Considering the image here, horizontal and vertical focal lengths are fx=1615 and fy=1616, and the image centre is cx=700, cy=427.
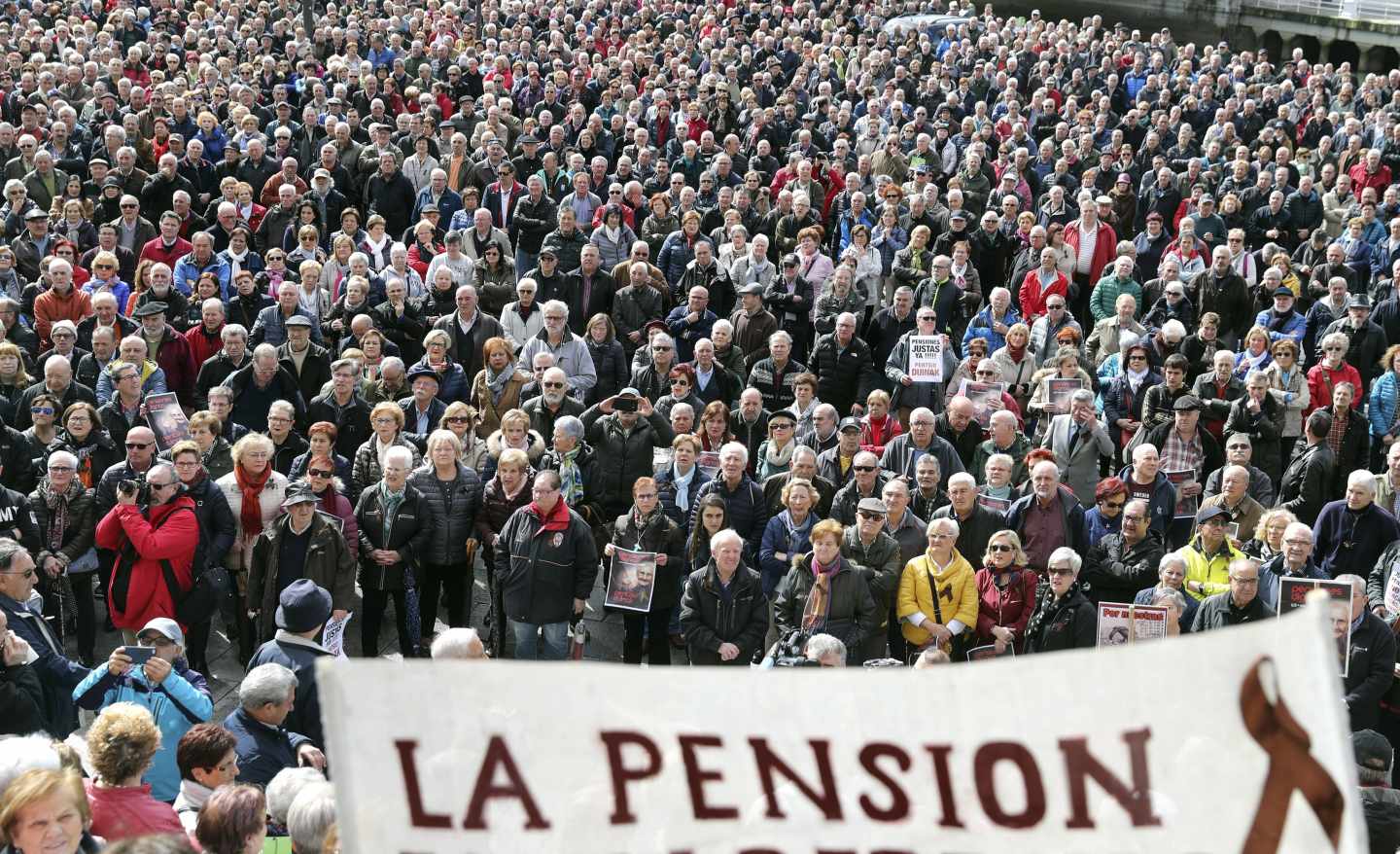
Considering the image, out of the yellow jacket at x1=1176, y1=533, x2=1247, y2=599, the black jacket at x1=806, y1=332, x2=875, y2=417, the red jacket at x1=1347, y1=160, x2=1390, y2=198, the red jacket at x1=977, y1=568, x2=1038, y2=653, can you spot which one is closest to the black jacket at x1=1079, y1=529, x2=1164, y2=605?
the yellow jacket at x1=1176, y1=533, x2=1247, y2=599

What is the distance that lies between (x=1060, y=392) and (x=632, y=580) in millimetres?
4067

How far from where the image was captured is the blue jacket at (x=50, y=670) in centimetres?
754

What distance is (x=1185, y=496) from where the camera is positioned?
1111cm

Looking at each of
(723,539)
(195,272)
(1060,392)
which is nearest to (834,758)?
(723,539)

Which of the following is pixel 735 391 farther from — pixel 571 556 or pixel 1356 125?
pixel 1356 125

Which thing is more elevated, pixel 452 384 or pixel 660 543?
pixel 452 384

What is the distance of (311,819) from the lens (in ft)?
17.6

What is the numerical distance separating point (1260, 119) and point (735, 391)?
37.9 ft

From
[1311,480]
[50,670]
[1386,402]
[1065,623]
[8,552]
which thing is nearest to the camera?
[50,670]

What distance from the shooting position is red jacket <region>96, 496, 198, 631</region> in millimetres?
9242

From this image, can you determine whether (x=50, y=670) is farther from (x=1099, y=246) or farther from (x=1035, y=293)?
(x=1099, y=246)

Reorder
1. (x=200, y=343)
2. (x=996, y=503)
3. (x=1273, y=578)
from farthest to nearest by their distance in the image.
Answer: (x=200, y=343)
(x=996, y=503)
(x=1273, y=578)

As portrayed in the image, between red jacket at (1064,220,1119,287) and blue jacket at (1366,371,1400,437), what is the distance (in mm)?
3858

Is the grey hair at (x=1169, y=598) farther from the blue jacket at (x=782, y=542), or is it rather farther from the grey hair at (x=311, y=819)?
the grey hair at (x=311, y=819)
